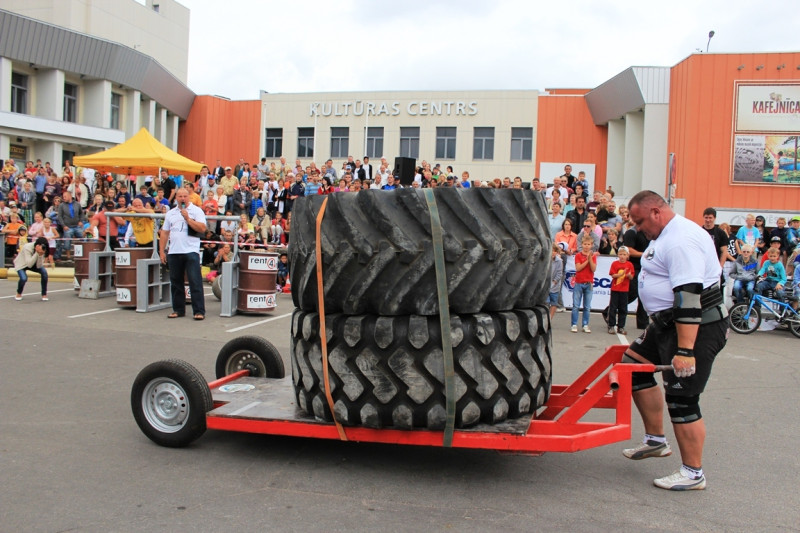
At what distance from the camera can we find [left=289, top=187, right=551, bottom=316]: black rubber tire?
4.20m

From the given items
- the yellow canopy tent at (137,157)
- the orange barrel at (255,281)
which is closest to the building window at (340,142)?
the yellow canopy tent at (137,157)

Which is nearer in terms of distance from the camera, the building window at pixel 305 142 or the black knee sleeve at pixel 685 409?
the black knee sleeve at pixel 685 409

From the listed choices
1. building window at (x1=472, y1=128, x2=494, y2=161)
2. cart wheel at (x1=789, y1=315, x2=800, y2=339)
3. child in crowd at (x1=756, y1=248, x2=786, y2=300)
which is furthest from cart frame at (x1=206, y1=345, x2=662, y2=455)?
building window at (x1=472, y1=128, x2=494, y2=161)

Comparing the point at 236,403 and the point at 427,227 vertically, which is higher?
the point at 427,227

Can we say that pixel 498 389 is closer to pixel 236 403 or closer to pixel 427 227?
pixel 427 227

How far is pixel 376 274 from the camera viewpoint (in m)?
4.23

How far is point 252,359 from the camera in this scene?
238 inches

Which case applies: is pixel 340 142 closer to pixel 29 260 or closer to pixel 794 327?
pixel 29 260

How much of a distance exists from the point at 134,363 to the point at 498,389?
4925mm

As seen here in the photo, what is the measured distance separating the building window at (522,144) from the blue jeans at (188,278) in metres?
26.6

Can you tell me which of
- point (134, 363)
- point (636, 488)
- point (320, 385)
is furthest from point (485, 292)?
point (134, 363)

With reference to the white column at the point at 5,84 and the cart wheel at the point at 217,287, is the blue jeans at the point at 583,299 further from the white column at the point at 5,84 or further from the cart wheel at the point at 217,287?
the white column at the point at 5,84

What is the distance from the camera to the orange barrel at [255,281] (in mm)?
11500

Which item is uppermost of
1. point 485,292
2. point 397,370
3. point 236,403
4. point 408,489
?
point 485,292
